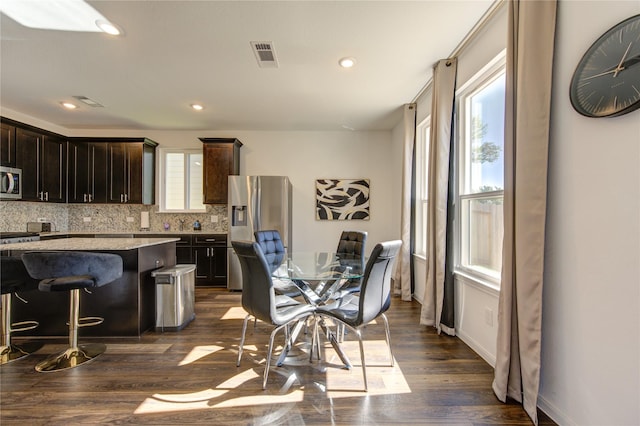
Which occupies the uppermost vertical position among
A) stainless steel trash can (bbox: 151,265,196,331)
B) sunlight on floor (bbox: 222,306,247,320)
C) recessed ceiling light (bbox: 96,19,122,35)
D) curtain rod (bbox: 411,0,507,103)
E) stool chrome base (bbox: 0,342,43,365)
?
curtain rod (bbox: 411,0,507,103)

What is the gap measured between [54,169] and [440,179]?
19.3ft

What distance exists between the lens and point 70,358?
7.38 feet

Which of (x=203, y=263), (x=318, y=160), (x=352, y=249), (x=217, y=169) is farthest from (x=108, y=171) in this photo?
(x=352, y=249)

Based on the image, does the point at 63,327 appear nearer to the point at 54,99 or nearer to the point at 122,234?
the point at 122,234

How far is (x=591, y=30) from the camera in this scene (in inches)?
53.7

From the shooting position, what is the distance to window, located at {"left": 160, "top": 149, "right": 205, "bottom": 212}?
203 inches

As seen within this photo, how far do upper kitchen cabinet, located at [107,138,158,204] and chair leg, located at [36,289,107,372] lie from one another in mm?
2910

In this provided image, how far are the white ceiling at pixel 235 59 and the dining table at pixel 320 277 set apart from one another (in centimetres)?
201

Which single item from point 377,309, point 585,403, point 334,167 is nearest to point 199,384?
point 377,309

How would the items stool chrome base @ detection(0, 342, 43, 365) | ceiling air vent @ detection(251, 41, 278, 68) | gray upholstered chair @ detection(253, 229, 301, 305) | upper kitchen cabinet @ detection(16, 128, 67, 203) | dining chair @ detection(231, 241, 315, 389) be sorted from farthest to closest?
upper kitchen cabinet @ detection(16, 128, 67, 203)
gray upholstered chair @ detection(253, 229, 301, 305)
ceiling air vent @ detection(251, 41, 278, 68)
stool chrome base @ detection(0, 342, 43, 365)
dining chair @ detection(231, 241, 315, 389)

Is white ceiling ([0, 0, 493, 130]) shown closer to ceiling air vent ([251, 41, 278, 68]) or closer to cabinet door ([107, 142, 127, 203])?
ceiling air vent ([251, 41, 278, 68])

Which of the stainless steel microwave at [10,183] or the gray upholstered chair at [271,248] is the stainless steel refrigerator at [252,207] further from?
the stainless steel microwave at [10,183]

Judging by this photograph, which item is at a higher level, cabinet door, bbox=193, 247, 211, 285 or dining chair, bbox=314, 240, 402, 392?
dining chair, bbox=314, 240, 402, 392

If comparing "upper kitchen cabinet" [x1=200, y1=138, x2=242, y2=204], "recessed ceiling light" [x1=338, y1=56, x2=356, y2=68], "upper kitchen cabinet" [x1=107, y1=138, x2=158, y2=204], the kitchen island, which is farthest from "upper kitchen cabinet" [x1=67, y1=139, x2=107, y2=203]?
"recessed ceiling light" [x1=338, y1=56, x2=356, y2=68]
